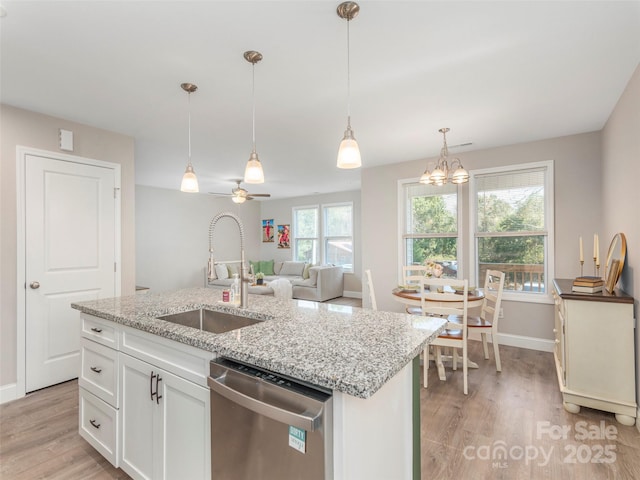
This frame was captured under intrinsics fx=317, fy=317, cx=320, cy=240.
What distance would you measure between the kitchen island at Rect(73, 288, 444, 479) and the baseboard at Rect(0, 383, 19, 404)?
142 cm

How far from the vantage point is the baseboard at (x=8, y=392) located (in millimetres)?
2625

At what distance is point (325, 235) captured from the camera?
25.7 feet

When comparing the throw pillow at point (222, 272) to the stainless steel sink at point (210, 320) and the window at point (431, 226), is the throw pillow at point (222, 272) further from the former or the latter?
the stainless steel sink at point (210, 320)

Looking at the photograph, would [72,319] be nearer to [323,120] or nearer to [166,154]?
[166,154]

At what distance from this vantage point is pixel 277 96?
8.60ft

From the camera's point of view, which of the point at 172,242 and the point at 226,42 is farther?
the point at 172,242

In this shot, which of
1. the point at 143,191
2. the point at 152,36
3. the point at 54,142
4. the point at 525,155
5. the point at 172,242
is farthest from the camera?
the point at 172,242

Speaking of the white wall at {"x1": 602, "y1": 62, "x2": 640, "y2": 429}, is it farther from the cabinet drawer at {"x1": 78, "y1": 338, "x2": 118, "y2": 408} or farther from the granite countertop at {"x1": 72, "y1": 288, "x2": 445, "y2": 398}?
the cabinet drawer at {"x1": 78, "y1": 338, "x2": 118, "y2": 408}

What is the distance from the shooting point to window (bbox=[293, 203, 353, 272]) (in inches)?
298

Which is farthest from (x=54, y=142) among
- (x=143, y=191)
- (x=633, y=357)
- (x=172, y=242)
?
(x=633, y=357)

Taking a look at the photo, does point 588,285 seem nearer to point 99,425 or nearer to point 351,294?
point 99,425

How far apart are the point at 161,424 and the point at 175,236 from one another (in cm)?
608

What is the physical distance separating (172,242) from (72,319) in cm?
402

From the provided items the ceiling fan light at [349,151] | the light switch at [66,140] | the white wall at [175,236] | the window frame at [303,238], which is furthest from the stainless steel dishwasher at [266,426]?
the window frame at [303,238]
